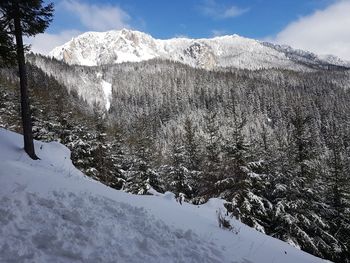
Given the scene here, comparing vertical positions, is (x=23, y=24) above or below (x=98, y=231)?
above

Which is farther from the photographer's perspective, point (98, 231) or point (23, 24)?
point (23, 24)

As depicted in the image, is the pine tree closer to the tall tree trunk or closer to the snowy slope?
the tall tree trunk

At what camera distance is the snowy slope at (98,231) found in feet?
22.5

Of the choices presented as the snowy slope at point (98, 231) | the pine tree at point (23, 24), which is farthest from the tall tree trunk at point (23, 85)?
the snowy slope at point (98, 231)

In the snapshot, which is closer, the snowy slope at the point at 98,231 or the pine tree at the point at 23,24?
the snowy slope at the point at 98,231

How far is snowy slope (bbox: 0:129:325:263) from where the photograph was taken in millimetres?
6844

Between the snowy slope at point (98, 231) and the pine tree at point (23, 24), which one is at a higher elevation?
the pine tree at point (23, 24)

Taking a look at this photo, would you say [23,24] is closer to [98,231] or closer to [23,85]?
[23,85]

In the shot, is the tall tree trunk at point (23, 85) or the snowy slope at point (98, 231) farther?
the tall tree trunk at point (23, 85)

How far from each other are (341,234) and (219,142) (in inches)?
482

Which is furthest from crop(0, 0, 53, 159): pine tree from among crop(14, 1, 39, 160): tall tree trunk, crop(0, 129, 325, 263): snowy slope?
crop(0, 129, 325, 263): snowy slope

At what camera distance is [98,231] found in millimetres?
7875

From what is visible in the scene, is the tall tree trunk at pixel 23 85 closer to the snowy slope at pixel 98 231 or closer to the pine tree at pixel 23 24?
the pine tree at pixel 23 24

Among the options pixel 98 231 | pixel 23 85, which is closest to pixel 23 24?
pixel 23 85
